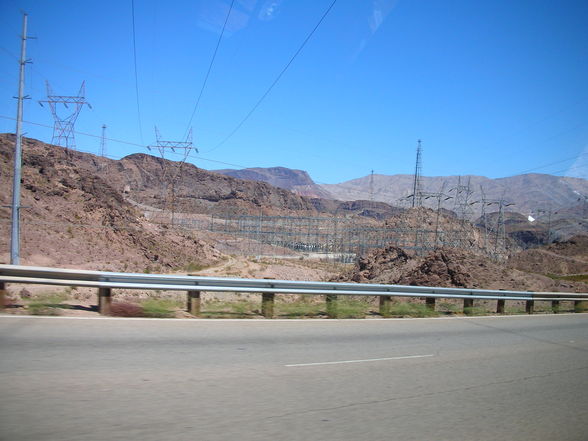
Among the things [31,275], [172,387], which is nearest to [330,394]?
[172,387]

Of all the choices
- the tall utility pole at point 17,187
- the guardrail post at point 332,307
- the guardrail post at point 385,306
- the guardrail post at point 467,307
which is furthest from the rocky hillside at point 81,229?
the guardrail post at point 467,307

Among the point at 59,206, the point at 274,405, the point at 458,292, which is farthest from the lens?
the point at 59,206

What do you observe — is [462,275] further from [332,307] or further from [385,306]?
[332,307]

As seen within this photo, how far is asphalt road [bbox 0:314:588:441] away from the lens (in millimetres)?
5137

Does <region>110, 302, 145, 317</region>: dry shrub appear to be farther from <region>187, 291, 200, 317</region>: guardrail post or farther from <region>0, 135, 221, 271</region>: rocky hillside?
<region>0, 135, 221, 271</region>: rocky hillside

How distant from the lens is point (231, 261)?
161ft

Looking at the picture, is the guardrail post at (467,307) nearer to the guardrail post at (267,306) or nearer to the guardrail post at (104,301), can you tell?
the guardrail post at (267,306)

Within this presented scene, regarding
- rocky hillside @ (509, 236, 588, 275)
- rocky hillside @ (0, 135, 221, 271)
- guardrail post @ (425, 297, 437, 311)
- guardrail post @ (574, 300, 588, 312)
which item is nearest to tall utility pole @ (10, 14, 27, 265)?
rocky hillside @ (0, 135, 221, 271)

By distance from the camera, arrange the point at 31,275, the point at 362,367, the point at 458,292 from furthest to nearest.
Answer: the point at 458,292
the point at 31,275
the point at 362,367

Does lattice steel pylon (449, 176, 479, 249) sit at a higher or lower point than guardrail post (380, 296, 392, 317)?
higher

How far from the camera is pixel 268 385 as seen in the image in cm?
670

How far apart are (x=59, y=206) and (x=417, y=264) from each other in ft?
92.6

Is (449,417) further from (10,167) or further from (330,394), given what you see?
(10,167)

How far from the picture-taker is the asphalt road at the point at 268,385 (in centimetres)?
514
